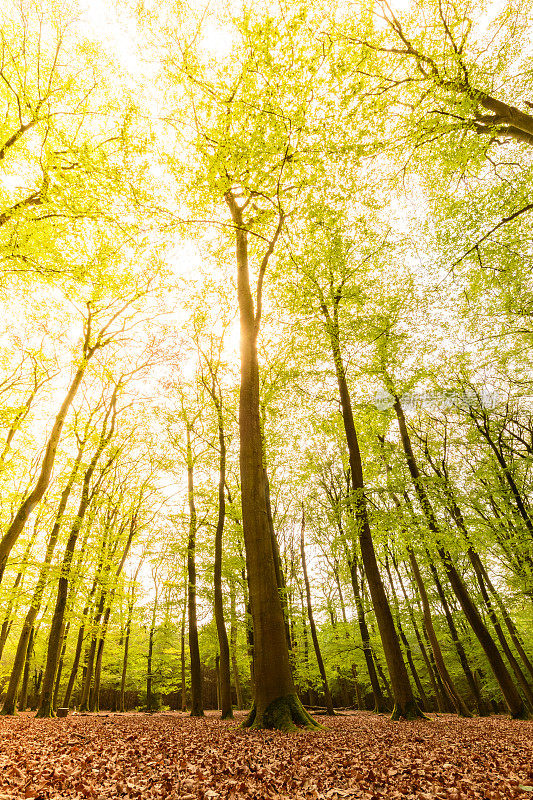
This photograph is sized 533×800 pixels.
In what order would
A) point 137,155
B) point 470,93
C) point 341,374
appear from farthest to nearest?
point 341,374, point 137,155, point 470,93

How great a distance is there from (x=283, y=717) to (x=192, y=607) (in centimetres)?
1100

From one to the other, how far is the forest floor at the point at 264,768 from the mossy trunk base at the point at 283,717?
1.34 feet

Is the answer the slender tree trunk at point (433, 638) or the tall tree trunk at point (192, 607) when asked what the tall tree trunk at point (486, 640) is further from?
the tall tree trunk at point (192, 607)

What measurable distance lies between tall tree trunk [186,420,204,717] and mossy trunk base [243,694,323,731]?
9658mm

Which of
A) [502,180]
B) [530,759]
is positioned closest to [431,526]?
[530,759]

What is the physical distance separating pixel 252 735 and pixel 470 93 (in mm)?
12127

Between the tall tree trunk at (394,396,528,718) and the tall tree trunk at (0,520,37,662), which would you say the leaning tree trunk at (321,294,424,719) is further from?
the tall tree trunk at (0,520,37,662)

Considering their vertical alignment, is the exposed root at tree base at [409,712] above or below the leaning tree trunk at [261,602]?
below

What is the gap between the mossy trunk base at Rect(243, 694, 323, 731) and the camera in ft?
20.4

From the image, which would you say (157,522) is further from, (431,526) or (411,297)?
(411,297)

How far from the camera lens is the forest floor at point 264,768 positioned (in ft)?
10.3

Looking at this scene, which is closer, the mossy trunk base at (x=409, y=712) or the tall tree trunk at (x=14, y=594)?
the mossy trunk base at (x=409, y=712)

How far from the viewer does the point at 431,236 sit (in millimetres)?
11648

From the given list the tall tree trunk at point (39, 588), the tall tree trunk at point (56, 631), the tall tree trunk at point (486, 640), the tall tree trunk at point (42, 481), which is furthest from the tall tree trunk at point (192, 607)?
the tall tree trunk at point (486, 640)
